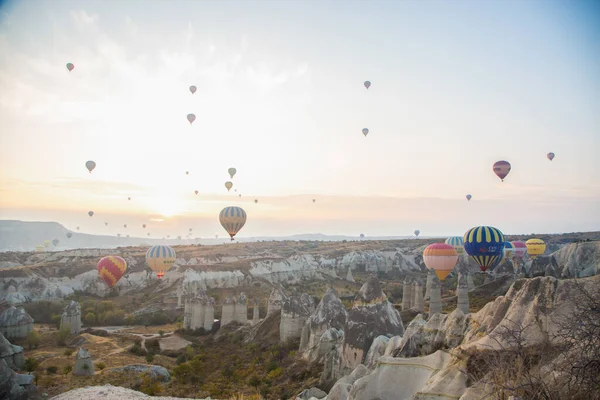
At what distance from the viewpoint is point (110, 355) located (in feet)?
96.7

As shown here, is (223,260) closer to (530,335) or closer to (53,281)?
(53,281)

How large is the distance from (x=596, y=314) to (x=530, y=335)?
2072 millimetres

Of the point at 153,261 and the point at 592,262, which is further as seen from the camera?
the point at 592,262

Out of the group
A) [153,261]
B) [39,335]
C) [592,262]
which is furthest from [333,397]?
[592,262]

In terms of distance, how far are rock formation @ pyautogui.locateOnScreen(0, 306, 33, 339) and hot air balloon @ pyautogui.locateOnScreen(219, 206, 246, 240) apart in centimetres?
2017

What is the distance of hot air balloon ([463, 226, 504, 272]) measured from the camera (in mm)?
33531

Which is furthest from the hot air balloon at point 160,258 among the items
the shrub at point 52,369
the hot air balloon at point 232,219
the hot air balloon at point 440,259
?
the hot air balloon at point 440,259

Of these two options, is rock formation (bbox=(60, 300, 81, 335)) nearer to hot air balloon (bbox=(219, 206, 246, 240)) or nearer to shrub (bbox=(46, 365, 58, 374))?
shrub (bbox=(46, 365, 58, 374))

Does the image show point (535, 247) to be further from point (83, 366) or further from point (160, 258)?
point (83, 366)

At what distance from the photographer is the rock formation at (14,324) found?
110 ft

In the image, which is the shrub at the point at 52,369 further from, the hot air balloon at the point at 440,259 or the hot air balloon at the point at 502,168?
the hot air balloon at the point at 502,168

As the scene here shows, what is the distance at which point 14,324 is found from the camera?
34.1m

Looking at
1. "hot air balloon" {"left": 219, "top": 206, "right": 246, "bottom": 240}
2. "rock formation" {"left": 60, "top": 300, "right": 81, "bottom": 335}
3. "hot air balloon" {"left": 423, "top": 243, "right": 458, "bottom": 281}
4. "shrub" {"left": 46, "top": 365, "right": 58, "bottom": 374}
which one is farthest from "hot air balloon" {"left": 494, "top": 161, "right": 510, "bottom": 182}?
"rock formation" {"left": 60, "top": 300, "right": 81, "bottom": 335}

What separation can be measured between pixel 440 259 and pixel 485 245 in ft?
14.0
